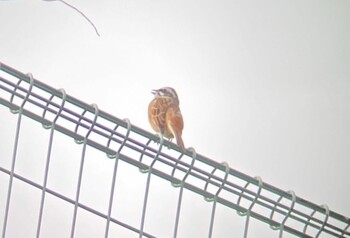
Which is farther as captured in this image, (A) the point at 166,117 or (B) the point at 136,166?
(A) the point at 166,117

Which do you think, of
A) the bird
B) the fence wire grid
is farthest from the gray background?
the fence wire grid

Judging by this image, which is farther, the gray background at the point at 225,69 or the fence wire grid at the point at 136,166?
the gray background at the point at 225,69

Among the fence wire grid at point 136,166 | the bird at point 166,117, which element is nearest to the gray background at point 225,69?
the bird at point 166,117

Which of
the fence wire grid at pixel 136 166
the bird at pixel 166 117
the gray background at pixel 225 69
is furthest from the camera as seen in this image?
the gray background at pixel 225 69

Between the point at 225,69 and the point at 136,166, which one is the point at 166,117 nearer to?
the point at 136,166

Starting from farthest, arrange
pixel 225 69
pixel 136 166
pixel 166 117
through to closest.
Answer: pixel 225 69 → pixel 166 117 → pixel 136 166

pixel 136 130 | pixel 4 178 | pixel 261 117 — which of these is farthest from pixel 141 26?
pixel 136 130

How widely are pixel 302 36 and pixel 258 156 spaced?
0.32 metres

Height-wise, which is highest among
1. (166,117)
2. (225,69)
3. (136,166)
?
(225,69)

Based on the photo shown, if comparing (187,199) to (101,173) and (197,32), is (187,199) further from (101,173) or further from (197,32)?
(197,32)

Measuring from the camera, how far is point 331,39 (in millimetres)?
1354

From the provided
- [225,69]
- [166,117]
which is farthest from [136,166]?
[225,69]

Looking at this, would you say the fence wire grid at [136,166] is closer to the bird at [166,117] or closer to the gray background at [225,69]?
the bird at [166,117]

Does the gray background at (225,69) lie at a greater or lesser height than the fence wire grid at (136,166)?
greater
